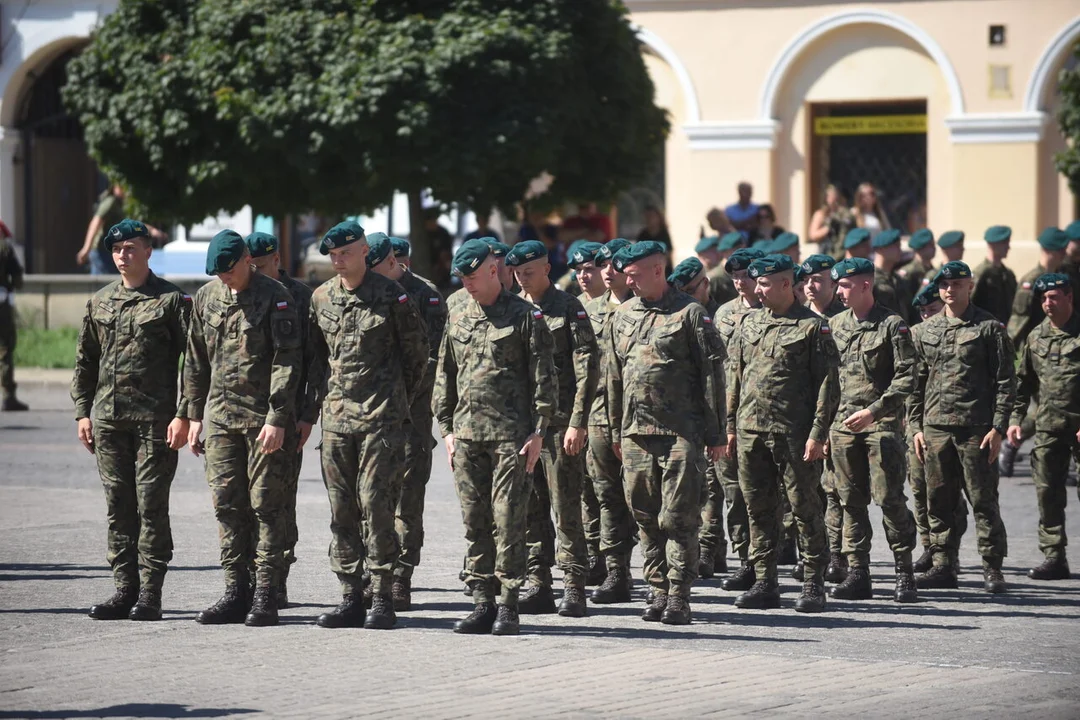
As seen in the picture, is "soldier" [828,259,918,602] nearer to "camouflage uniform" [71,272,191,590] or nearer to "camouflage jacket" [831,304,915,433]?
"camouflage jacket" [831,304,915,433]

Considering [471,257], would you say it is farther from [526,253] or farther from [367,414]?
[367,414]

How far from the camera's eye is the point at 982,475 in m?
11.6

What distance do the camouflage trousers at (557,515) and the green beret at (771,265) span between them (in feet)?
4.62

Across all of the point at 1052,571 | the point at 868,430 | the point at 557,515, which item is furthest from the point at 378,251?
the point at 1052,571

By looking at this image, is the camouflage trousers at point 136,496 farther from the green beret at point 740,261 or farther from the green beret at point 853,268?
the green beret at point 853,268

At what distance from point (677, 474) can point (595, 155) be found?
15.0 meters

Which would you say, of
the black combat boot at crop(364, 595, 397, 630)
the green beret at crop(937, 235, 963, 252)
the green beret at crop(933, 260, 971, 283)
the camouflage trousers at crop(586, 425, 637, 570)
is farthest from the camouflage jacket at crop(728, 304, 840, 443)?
the green beret at crop(937, 235, 963, 252)

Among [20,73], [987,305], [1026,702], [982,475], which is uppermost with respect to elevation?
[20,73]

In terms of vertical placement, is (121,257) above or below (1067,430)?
above

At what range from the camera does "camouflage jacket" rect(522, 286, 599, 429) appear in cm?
1066

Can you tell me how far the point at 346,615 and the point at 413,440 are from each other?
4.01ft

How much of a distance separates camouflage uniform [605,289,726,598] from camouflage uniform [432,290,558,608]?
586 mm

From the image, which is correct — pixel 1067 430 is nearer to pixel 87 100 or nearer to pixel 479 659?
pixel 479 659

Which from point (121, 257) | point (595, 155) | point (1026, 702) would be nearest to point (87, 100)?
point (595, 155)
